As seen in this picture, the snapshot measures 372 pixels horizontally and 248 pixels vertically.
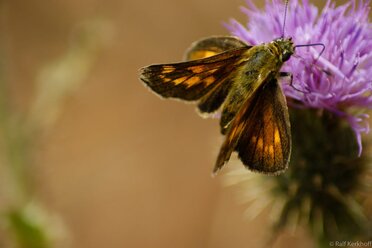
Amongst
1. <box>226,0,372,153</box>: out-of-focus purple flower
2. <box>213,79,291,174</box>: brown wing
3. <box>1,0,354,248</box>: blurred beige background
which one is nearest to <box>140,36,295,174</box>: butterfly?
<box>213,79,291,174</box>: brown wing

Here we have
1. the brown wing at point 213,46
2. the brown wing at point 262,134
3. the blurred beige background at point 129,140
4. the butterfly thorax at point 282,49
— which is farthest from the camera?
the blurred beige background at point 129,140

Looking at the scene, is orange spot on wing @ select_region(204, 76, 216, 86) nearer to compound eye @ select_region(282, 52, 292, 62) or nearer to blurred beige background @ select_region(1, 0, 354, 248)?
compound eye @ select_region(282, 52, 292, 62)

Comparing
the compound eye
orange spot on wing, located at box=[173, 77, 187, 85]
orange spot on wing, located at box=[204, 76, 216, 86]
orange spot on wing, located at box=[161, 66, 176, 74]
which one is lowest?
orange spot on wing, located at box=[173, 77, 187, 85]

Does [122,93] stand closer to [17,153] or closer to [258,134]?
[17,153]

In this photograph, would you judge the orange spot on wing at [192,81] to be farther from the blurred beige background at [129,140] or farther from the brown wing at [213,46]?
the blurred beige background at [129,140]

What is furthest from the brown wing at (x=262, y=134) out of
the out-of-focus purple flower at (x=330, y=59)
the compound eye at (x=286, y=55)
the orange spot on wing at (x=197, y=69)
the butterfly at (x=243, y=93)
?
the orange spot on wing at (x=197, y=69)

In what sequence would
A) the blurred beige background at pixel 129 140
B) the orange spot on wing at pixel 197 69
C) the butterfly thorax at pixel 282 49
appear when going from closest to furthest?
the butterfly thorax at pixel 282 49 < the orange spot on wing at pixel 197 69 < the blurred beige background at pixel 129 140
